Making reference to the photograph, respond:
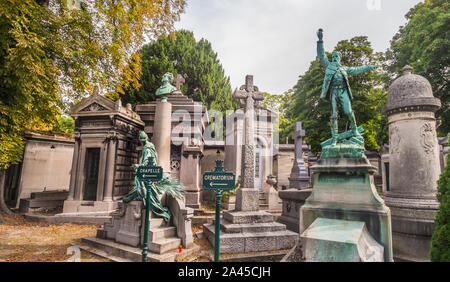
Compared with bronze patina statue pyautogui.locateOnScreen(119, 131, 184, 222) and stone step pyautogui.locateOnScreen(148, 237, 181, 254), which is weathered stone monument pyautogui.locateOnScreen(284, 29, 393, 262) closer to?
stone step pyautogui.locateOnScreen(148, 237, 181, 254)

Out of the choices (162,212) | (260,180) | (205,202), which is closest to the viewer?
(162,212)

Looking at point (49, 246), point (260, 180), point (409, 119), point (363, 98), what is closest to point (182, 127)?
point (260, 180)

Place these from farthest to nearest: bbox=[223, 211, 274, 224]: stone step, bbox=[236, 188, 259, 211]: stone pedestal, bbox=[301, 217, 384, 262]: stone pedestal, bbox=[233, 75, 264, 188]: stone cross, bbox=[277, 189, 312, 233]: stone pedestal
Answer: bbox=[277, 189, 312, 233]: stone pedestal
bbox=[233, 75, 264, 188]: stone cross
bbox=[236, 188, 259, 211]: stone pedestal
bbox=[223, 211, 274, 224]: stone step
bbox=[301, 217, 384, 262]: stone pedestal

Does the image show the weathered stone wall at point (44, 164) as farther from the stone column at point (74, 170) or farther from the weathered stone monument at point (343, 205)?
the weathered stone monument at point (343, 205)

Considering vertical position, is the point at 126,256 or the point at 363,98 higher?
the point at 363,98

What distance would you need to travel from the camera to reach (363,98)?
16.8 m

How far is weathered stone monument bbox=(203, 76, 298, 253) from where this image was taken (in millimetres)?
5426

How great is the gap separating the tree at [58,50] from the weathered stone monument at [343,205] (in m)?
8.19

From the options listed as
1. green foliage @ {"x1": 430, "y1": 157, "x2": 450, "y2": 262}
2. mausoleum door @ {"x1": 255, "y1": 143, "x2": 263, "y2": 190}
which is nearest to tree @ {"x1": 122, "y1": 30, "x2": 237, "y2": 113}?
mausoleum door @ {"x1": 255, "y1": 143, "x2": 263, "y2": 190}

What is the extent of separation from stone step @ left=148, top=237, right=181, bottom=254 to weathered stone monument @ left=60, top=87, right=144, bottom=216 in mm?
5821

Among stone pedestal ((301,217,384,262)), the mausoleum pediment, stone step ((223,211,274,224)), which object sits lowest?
stone step ((223,211,274,224))
